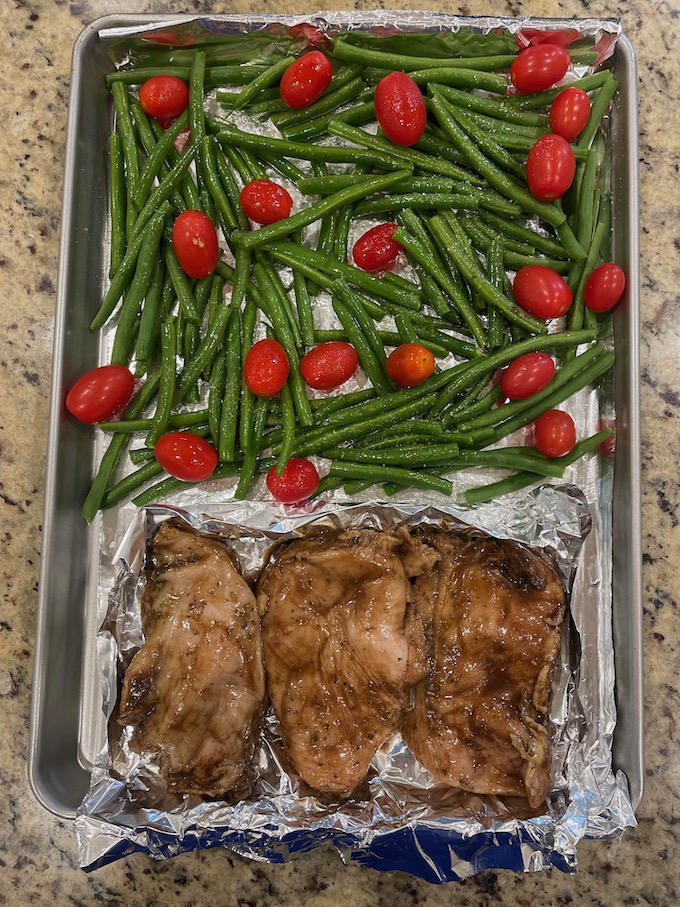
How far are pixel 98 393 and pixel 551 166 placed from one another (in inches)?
81.3

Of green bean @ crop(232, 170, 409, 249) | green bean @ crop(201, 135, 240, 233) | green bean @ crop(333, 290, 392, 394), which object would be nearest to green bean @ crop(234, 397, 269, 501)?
green bean @ crop(333, 290, 392, 394)

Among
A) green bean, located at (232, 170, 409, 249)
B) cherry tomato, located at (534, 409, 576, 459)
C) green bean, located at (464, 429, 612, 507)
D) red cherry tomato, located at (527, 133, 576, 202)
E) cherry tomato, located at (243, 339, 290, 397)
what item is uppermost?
red cherry tomato, located at (527, 133, 576, 202)

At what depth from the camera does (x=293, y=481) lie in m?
2.72

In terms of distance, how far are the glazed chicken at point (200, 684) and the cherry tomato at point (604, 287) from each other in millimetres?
1877

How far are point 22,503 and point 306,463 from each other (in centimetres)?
131

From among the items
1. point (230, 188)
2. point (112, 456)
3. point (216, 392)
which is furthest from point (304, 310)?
point (112, 456)

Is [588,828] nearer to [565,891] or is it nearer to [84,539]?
[565,891]

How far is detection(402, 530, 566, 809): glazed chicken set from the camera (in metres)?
2.50

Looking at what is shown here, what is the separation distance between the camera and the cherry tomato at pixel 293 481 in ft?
8.94

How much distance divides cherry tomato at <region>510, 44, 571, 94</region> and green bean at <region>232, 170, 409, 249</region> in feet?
2.08

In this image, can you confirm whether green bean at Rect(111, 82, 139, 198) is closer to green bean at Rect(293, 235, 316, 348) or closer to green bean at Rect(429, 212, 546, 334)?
green bean at Rect(293, 235, 316, 348)

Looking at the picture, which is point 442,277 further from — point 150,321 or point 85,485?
point 85,485

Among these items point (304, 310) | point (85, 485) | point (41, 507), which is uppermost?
point (304, 310)

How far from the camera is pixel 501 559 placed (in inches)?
103
